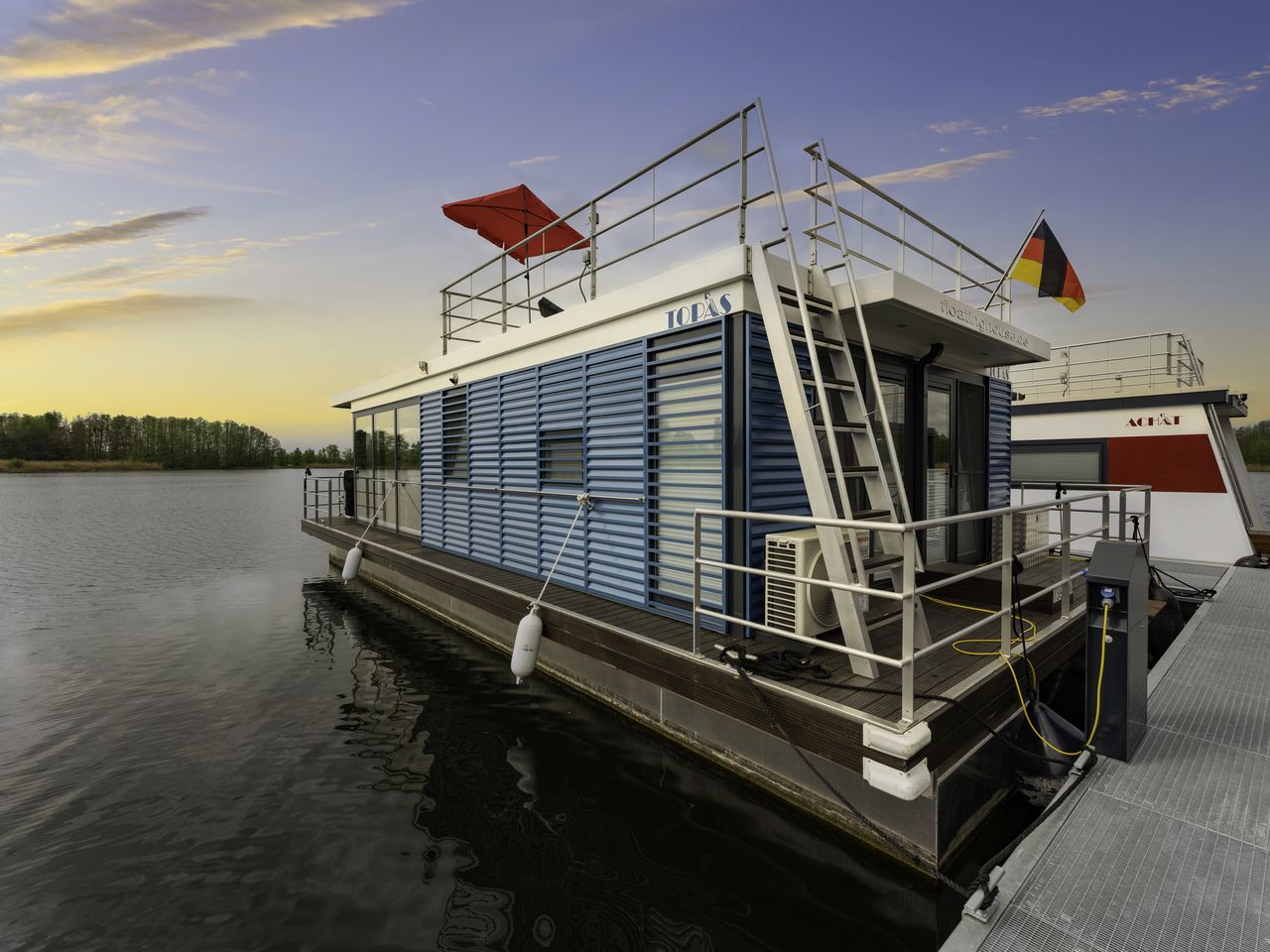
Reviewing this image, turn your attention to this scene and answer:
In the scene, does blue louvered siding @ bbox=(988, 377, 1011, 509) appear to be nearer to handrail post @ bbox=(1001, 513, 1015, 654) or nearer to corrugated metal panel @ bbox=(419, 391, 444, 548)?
handrail post @ bbox=(1001, 513, 1015, 654)

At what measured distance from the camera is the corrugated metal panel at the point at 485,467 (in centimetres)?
859

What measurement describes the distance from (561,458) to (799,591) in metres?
3.81

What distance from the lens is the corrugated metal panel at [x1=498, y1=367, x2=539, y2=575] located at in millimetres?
7715

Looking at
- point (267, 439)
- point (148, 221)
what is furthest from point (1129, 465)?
point (267, 439)

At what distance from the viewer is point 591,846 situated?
12.5 feet

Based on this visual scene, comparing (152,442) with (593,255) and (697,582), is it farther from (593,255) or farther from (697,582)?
(697,582)

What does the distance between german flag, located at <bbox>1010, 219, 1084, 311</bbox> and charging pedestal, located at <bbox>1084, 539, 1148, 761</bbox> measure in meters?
6.29

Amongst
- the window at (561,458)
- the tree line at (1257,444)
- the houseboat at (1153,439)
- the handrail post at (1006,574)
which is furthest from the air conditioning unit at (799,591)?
the tree line at (1257,444)

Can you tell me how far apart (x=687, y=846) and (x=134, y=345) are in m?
38.3

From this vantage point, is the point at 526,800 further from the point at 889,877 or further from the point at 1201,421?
the point at 1201,421

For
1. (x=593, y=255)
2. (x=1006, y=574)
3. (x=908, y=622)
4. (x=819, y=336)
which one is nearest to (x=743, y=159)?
(x=819, y=336)

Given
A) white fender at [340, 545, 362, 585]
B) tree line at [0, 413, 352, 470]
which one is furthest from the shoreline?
white fender at [340, 545, 362, 585]

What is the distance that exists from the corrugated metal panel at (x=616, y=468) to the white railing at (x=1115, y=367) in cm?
966

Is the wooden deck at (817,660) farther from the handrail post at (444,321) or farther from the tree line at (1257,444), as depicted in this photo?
the tree line at (1257,444)
